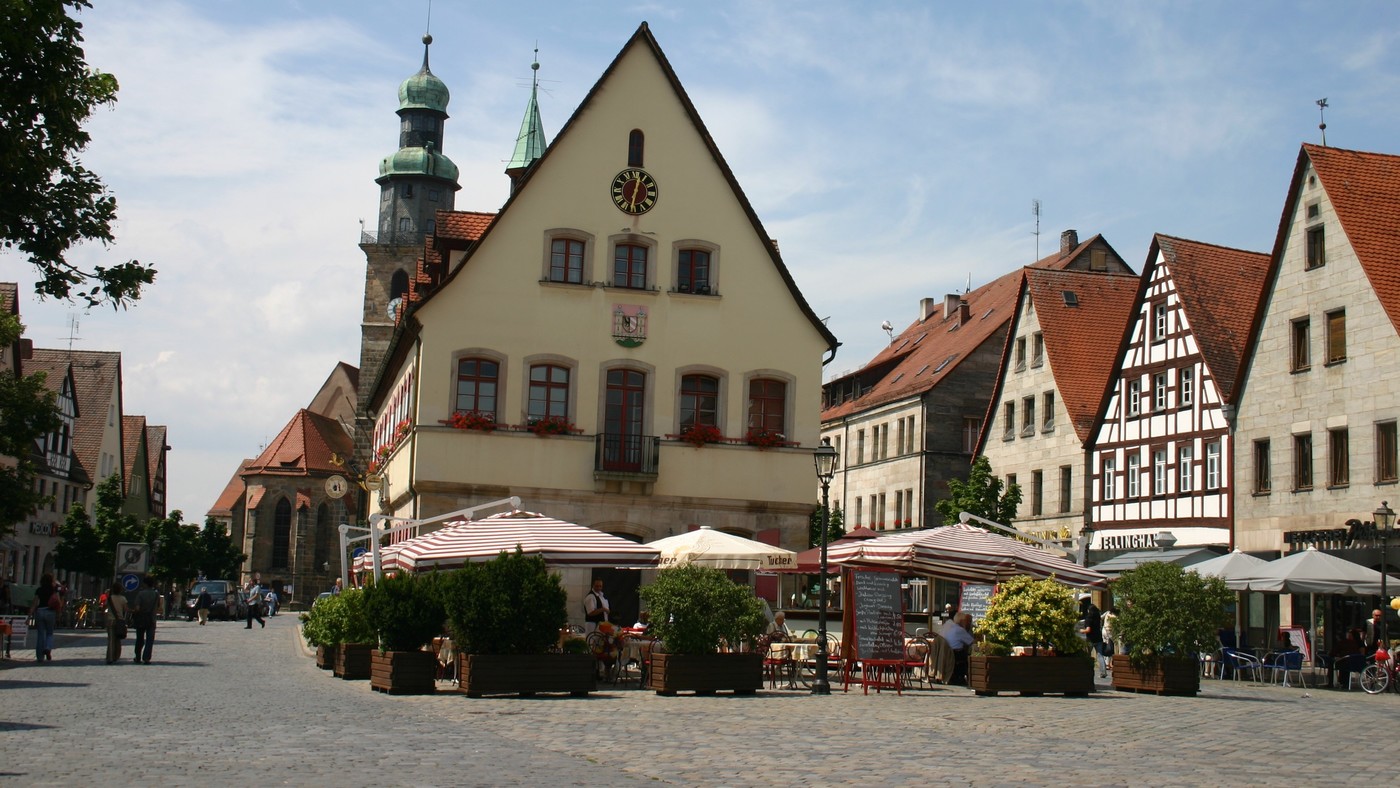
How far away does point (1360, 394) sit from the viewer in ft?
117

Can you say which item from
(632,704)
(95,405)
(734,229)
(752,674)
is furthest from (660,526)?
(95,405)

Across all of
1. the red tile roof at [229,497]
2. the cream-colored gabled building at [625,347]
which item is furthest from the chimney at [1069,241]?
the red tile roof at [229,497]

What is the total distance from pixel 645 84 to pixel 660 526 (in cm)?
913

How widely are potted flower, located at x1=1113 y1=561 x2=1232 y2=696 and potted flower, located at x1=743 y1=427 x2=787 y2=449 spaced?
11904mm

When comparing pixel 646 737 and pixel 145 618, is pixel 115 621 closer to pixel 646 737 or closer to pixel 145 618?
pixel 145 618

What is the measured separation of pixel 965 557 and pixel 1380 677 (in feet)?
32.4

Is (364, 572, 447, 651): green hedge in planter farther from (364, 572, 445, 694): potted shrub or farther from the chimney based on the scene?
the chimney

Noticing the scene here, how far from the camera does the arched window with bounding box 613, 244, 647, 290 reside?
3309 cm

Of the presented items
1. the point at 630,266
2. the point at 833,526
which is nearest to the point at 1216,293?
the point at 630,266

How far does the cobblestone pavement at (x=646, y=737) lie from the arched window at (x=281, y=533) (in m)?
72.8

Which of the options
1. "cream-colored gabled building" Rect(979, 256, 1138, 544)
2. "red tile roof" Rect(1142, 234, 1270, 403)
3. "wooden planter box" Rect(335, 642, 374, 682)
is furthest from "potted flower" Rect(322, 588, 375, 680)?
"cream-colored gabled building" Rect(979, 256, 1138, 544)

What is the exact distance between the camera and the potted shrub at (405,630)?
1928cm

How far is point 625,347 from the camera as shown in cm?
3275

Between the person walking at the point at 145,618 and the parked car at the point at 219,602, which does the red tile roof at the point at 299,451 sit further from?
the person walking at the point at 145,618
